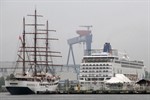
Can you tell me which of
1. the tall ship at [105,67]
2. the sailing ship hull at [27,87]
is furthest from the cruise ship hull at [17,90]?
A: the tall ship at [105,67]

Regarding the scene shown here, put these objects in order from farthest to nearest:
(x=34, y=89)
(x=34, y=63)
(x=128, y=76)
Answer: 1. (x=128, y=76)
2. (x=34, y=63)
3. (x=34, y=89)

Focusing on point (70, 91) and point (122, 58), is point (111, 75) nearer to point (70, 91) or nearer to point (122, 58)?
point (122, 58)

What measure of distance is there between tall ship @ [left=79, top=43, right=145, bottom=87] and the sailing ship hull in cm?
2390

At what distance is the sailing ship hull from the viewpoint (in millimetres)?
125375

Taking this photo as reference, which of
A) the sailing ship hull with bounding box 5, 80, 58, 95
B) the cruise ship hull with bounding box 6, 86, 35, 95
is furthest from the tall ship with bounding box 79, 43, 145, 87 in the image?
the cruise ship hull with bounding box 6, 86, 35, 95

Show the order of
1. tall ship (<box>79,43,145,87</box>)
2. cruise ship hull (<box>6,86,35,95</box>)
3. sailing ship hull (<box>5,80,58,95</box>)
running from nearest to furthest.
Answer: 1. sailing ship hull (<box>5,80,58,95</box>)
2. cruise ship hull (<box>6,86,35,95</box>)
3. tall ship (<box>79,43,145,87</box>)

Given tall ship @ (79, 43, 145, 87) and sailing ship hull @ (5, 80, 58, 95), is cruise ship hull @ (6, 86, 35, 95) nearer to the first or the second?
sailing ship hull @ (5, 80, 58, 95)

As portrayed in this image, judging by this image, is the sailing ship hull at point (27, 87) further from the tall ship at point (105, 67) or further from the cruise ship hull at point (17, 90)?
the tall ship at point (105, 67)

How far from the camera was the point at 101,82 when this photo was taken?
525 feet

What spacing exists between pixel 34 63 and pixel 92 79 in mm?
24220

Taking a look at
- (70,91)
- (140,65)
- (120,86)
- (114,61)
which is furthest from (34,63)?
(140,65)

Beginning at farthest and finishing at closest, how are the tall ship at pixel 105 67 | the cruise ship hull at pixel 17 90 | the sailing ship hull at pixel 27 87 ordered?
the tall ship at pixel 105 67
the cruise ship hull at pixel 17 90
the sailing ship hull at pixel 27 87

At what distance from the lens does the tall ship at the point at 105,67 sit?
162 m

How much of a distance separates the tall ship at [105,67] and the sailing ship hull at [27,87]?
23.9 m
